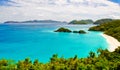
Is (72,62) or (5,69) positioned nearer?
(5,69)

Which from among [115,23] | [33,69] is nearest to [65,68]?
[33,69]

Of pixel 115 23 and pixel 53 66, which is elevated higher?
pixel 53 66

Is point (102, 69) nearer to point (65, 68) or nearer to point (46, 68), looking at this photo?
point (65, 68)

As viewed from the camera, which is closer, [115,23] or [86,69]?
[86,69]

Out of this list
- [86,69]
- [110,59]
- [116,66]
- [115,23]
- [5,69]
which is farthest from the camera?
[115,23]

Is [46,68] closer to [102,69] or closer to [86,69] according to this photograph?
[86,69]

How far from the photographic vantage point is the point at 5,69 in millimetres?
15336

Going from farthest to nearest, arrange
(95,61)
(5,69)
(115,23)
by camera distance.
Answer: (115,23) < (95,61) < (5,69)

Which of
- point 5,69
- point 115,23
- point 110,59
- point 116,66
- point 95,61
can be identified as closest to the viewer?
point 5,69

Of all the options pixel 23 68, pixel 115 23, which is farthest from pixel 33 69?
pixel 115 23

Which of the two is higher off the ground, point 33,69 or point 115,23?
point 33,69

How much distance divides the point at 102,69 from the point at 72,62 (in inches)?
88.1

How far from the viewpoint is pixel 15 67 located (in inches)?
631

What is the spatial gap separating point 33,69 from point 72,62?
125 inches
